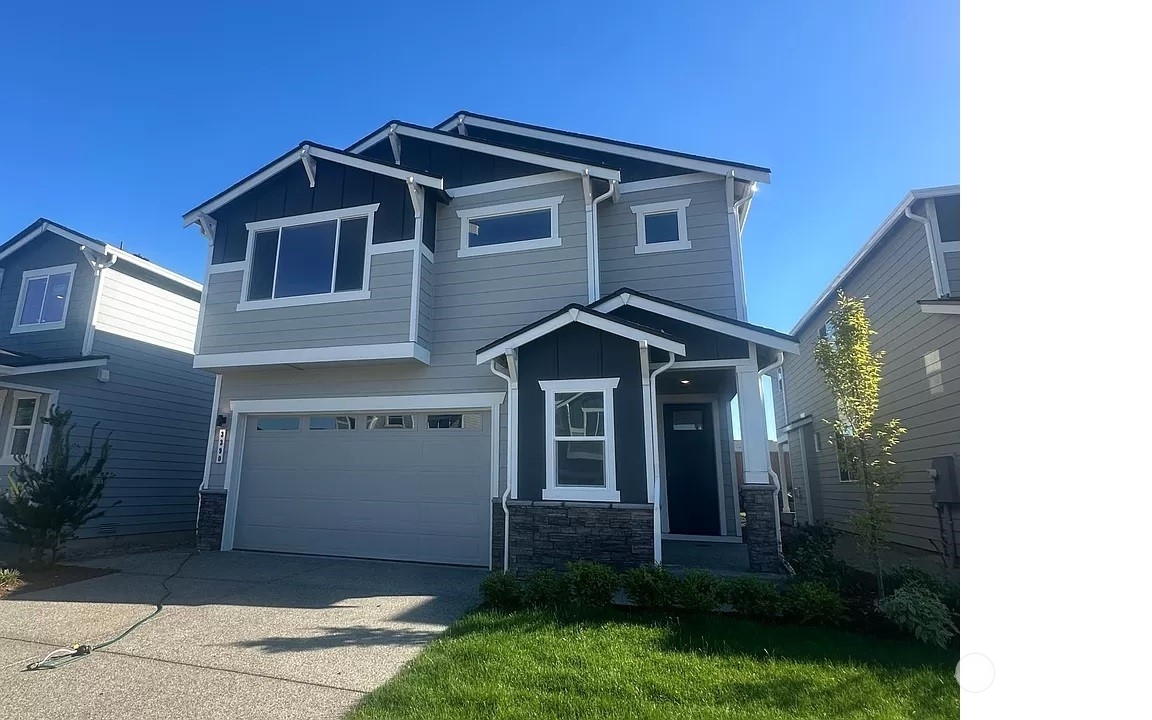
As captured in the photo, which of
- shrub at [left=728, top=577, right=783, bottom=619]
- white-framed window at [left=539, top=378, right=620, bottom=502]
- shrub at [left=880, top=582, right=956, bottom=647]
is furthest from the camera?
white-framed window at [left=539, top=378, right=620, bottom=502]

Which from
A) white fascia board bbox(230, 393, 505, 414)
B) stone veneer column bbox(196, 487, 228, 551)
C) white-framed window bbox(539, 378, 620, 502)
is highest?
white fascia board bbox(230, 393, 505, 414)

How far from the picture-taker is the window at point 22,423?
1039 cm

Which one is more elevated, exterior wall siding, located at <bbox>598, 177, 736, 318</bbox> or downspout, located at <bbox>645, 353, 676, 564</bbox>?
exterior wall siding, located at <bbox>598, 177, 736, 318</bbox>

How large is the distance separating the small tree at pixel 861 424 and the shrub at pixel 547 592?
3.24 m

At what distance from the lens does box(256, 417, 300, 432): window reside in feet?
31.3

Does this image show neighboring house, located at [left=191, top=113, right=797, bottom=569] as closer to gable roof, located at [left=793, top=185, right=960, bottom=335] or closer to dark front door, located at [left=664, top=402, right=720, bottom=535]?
dark front door, located at [left=664, top=402, right=720, bottom=535]

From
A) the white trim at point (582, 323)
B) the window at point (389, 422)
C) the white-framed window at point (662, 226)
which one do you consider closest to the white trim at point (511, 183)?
the white-framed window at point (662, 226)

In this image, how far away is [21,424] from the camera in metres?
10.5

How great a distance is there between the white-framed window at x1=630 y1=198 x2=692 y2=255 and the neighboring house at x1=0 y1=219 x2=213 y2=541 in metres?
10.3

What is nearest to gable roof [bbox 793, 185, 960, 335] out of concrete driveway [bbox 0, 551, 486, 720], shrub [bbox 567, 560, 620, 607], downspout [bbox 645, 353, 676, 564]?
downspout [bbox 645, 353, 676, 564]

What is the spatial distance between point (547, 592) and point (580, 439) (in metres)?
2.21

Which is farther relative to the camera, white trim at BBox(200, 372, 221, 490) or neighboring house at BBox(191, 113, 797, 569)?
white trim at BBox(200, 372, 221, 490)

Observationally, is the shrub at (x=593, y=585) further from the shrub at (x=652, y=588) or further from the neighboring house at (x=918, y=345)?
the neighboring house at (x=918, y=345)

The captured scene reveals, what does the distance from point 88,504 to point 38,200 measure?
25.1 ft
